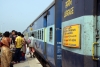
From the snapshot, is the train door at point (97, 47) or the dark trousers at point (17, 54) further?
the dark trousers at point (17, 54)

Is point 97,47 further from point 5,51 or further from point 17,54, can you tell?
point 17,54

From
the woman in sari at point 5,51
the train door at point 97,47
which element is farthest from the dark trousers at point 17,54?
the train door at point 97,47

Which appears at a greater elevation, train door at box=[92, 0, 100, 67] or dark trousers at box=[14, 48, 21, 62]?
train door at box=[92, 0, 100, 67]

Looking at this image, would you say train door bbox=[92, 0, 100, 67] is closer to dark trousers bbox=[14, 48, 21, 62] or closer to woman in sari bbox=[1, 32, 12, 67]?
woman in sari bbox=[1, 32, 12, 67]

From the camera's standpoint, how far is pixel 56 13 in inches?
270

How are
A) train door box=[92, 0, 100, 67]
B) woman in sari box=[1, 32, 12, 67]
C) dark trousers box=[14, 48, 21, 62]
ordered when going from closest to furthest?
train door box=[92, 0, 100, 67], woman in sari box=[1, 32, 12, 67], dark trousers box=[14, 48, 21, 62]

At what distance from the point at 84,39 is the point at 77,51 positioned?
0.42 meters

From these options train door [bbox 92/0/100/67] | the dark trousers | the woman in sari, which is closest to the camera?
train door [bbox 92/0/100/67]

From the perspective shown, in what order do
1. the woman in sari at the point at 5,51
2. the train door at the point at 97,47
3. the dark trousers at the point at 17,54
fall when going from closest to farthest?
the train door at the point at 97,47, the woman in sari at the point at 5,51, the dark trousers at the point at 17,54

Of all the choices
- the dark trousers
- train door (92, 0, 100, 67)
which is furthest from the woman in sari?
train door (92, 0, 100, 67)

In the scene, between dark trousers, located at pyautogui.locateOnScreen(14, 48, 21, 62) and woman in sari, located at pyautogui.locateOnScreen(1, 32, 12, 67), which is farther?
dark trousers, located at pyautogui.locateOnScreen(14, 48, 21, 62)

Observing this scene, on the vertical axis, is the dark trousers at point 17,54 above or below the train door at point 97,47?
below

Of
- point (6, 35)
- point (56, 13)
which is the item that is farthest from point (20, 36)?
point (56, 13)

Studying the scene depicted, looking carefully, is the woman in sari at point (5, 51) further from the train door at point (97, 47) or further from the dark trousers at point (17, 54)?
the train door at point (97, 47)
